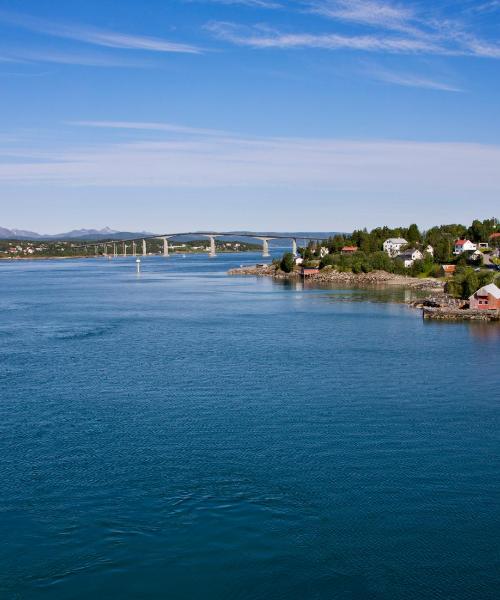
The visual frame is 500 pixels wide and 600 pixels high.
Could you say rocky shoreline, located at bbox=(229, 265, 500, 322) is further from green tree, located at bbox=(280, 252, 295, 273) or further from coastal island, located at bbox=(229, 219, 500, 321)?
green tree, located at bbox=(280, 252, 295, 273)

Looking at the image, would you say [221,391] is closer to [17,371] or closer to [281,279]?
[17,371]

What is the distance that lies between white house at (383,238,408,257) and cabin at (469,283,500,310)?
19794 mm

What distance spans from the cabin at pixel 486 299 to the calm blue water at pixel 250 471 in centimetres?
522

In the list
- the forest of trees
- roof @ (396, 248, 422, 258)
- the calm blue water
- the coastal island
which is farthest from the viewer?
roof @ (396, 248, 422, 258)

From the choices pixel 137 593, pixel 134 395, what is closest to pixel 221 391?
pixel 134 395

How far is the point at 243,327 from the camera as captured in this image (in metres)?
→ 18.2

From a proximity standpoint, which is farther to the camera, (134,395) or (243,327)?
(243,327)

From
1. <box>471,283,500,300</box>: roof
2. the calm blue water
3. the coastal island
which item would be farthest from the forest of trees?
the calm blue water

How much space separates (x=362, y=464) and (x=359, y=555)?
6.13 feet

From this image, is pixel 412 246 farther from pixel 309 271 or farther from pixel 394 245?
pixel 309 271

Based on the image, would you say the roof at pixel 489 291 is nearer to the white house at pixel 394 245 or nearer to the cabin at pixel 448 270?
the cabin at pixel 448 270

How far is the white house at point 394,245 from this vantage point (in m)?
40.6

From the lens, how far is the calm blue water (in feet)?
18.7

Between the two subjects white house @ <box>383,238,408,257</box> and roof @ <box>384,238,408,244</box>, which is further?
roof @ <box>384,238,408,244</box>
